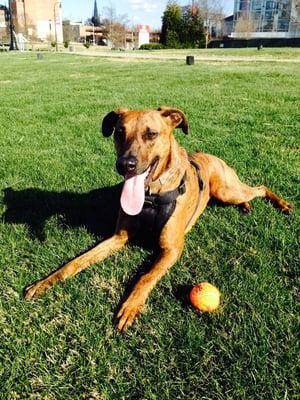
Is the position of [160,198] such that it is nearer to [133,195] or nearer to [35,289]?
[133,195]

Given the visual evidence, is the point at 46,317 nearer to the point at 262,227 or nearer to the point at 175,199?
the point at 175,199

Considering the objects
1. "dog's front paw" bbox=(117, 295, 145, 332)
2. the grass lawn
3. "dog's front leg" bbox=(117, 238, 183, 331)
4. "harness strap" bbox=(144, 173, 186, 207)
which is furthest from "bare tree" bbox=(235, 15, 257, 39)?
"dog's front paw" bbox=(117, 295, 145, 332)

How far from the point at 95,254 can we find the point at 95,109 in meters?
7.02

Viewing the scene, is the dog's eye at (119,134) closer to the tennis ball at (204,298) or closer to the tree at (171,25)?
the tennis ball at (204,298)

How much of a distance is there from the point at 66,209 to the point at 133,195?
137 centimetres

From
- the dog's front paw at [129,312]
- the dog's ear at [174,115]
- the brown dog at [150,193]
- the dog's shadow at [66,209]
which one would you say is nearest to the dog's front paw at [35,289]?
Answer: the brown dog at [150,193]

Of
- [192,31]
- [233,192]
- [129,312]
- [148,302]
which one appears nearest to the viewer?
[129,312]

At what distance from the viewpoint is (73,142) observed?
23.0ft

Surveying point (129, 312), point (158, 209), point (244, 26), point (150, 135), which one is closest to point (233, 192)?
point (158, 209)

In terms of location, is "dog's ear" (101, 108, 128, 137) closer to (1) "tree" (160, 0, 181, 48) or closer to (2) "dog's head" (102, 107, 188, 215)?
(2) "dog's head" (102, 107, 188, 215)

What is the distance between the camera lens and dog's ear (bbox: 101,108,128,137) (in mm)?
3855

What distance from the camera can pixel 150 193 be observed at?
3.52 metres

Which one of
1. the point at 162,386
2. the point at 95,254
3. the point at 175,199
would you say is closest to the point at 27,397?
the point at 162,386

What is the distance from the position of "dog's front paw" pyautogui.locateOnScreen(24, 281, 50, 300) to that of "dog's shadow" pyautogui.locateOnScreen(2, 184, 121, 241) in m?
0.77
